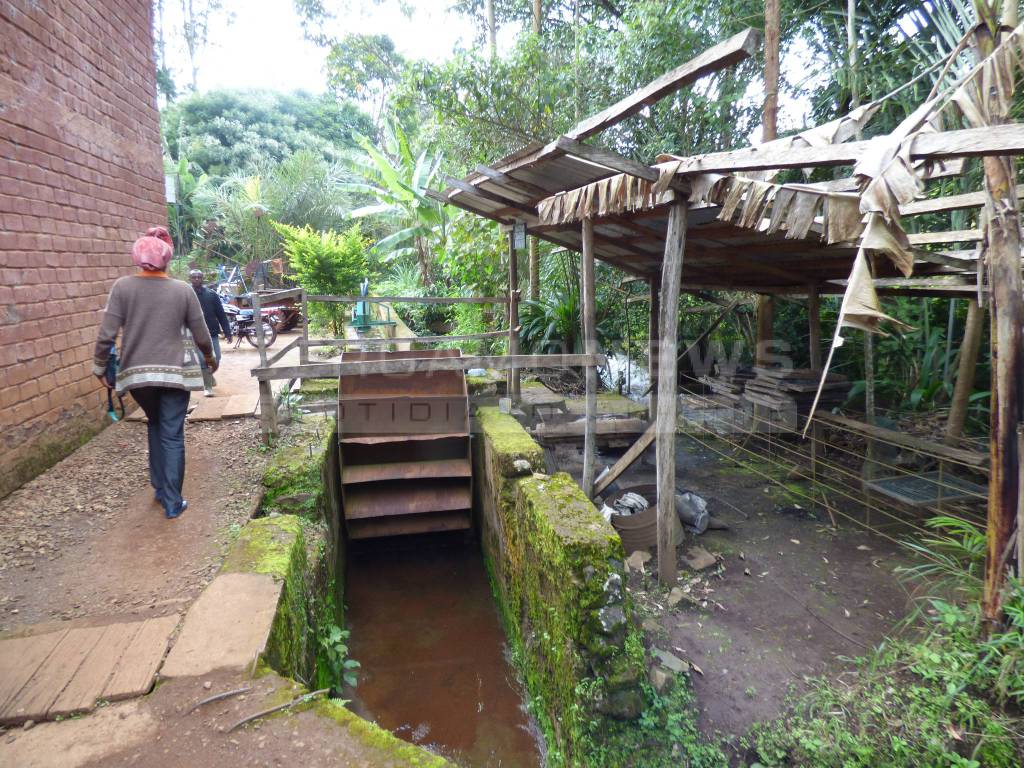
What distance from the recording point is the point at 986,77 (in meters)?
2.41

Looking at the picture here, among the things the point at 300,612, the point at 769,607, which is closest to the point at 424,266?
the point at 769,607

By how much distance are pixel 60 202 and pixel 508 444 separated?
386 cm

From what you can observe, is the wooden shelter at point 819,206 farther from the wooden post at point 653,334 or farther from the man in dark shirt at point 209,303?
the man in dark shirt at point 209,303

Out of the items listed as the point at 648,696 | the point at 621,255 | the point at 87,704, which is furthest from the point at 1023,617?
the point at 621,255

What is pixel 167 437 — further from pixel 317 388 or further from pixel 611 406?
pixel 611 406

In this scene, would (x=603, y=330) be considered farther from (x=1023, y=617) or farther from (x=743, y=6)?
(x=1023, y=617)

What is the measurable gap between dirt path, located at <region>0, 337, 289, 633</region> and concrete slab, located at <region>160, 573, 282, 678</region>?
238 millimetres

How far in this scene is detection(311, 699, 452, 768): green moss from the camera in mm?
1785

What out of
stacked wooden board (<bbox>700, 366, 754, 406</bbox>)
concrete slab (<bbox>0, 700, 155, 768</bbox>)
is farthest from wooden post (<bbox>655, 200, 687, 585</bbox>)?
concrete slab (<bbox>0, 700, 155, 768</bbox>)

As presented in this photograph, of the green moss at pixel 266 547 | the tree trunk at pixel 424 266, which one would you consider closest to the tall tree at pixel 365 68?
the tree trunk at pixel 424 266

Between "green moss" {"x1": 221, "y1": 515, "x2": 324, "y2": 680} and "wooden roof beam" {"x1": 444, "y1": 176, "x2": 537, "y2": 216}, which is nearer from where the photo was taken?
"green moss" {"x1": 221, "y1": 515, "x2": 324, "y2": 680}

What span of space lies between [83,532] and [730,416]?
6.95m

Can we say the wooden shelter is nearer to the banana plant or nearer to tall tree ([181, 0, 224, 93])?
the banana plant

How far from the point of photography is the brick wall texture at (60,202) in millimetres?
3602
